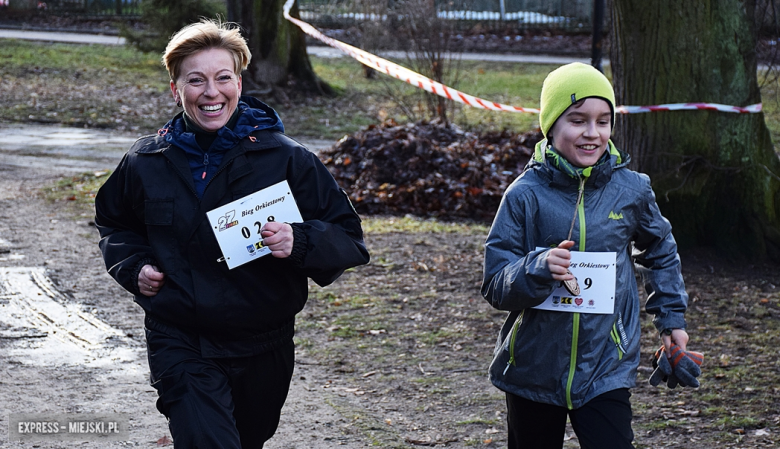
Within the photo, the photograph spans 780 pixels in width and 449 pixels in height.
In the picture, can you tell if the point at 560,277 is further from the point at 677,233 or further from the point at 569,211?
the point at 677,233

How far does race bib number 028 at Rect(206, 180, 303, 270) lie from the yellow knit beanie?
0.98m

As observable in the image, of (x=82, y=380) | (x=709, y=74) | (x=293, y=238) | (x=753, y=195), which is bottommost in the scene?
(x=82, y=380)

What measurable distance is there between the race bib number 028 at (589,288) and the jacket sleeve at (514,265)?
9cm

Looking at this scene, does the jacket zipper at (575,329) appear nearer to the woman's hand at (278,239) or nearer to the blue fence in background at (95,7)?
the woman's hand at (278,239)

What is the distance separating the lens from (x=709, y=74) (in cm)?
706

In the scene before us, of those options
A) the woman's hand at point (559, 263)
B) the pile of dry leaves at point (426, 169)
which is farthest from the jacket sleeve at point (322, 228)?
the pile of dry leaves at point (426, 169)

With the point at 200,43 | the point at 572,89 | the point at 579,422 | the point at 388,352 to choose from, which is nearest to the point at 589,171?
the point at 572,89

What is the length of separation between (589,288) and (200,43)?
5.20ft

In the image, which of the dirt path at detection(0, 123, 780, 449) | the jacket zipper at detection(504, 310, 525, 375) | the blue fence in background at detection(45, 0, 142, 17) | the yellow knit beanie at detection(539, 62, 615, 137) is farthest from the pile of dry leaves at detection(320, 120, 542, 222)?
the blue fence in background at detection(45, 0, 142, 17)

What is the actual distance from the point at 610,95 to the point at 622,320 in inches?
31.2

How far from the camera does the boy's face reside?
3201 millimetres

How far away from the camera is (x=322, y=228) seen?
318cm

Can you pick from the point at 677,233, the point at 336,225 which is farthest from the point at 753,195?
the point at 336,225

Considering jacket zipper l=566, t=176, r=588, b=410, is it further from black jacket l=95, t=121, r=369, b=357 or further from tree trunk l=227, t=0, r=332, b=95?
tree trunk l=227, t=0, r=332, b=95
